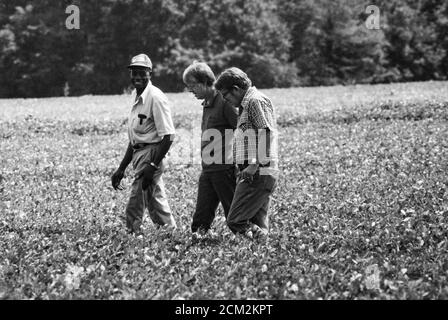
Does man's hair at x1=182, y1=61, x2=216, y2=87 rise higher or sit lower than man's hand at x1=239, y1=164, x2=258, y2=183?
higher

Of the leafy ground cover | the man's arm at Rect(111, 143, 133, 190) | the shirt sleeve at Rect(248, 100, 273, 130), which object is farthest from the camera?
the man's arm at Rect(111, 143, 133, 190)

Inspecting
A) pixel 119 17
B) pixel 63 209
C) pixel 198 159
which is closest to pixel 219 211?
pixel 63 209

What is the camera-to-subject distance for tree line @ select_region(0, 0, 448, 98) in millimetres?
45688

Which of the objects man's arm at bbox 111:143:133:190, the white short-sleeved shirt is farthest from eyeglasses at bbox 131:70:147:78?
man's arm at bbox 111:143:133:190

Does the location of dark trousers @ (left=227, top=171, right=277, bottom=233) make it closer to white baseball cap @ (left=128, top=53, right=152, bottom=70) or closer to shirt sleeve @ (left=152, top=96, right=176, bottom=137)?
shirt sleeve @ (left=152, top=96, right=176, bottom=137)

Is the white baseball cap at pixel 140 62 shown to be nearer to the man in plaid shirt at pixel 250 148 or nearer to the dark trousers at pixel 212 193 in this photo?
the man in plaid shirt at pixel 250 148

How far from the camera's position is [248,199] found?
5.09 m

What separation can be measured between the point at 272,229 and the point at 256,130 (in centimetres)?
173

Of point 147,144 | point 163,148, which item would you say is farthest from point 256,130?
point 147,144

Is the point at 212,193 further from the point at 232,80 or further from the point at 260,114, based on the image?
the point at 232,80

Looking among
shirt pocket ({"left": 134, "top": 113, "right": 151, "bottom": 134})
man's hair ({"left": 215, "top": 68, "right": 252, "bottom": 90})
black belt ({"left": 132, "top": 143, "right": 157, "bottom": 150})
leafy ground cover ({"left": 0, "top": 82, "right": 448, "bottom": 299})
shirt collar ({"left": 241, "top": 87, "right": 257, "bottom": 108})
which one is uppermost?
man's hair ({"left": 215, "top": 68, "right": 252, "bottom": 90})

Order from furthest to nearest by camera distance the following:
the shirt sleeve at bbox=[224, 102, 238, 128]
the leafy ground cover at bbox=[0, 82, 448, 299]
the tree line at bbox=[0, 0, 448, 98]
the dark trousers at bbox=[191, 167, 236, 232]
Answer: the tree line at bbox=[0, 0, 448, 98]
the dark trousers at bbox=[191, 167, 236, 232]
the shirt sleeve at bbox=[224, 102, 238, 128]
the leafy ground cover at bbox=[0, 82, 448, 299]

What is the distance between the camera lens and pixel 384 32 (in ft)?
173

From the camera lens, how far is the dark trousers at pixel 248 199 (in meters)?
5.06
